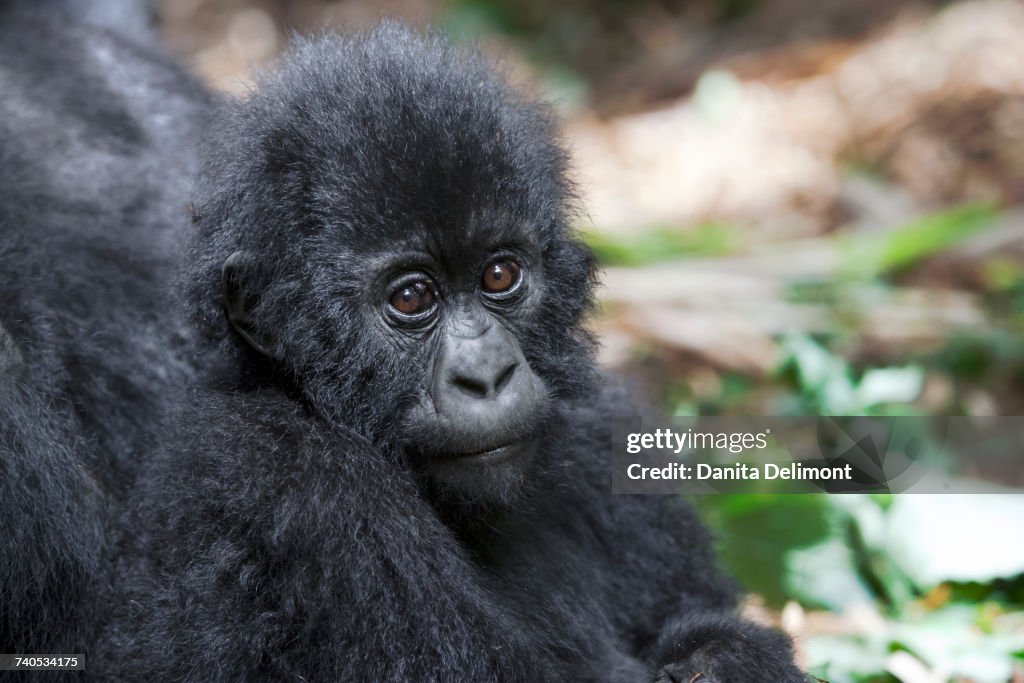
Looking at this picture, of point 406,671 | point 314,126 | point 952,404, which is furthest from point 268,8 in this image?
point 406,671

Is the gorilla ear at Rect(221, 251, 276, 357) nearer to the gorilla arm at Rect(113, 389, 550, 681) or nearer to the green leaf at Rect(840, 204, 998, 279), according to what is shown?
the gorilla arm at Rect(113, 389, 550, 681)

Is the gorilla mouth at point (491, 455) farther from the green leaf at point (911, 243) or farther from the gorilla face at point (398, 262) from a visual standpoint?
the green leaf at point (911, 243)

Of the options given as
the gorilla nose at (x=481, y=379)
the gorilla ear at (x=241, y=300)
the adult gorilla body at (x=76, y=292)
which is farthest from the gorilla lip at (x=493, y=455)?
the adult gorilla body at (x=76, y=292)

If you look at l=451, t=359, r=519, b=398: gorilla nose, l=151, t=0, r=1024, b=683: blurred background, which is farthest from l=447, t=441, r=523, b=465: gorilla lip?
l=151, t=0, r=1024, b=683: blurred background

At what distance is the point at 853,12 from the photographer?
36.4 ft

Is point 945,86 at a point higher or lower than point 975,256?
higher

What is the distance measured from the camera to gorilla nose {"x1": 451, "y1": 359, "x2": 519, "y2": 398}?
135 inches

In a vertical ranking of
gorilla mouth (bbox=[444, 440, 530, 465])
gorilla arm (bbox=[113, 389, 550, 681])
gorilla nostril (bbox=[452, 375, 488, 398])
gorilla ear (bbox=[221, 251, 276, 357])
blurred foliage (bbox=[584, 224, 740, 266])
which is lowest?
gorilla arm (bbox=[113, 389, 550, 681])

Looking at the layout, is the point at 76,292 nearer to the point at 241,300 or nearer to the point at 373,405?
the point at 241,300

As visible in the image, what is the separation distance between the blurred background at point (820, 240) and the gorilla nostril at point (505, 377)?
3.21ft

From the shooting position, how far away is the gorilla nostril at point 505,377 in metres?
3.46

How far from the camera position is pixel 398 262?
3.51 m

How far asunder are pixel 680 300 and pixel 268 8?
7569 mm

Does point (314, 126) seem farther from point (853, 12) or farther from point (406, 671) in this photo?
point (853, 12)
